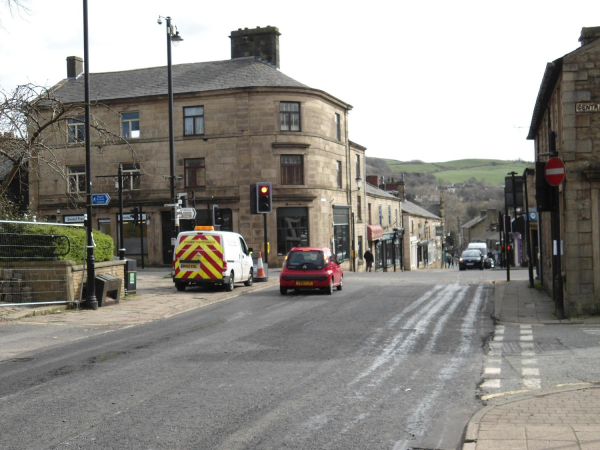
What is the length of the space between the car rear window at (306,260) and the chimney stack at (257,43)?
24665mm

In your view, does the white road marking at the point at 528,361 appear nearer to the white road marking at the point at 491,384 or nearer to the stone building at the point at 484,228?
the white road marking at the point at 491,384

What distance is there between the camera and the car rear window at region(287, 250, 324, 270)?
22.1 meters

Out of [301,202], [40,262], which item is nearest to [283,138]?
[301,202]

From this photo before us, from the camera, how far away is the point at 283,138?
40.2 m

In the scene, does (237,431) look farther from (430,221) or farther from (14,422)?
(430,221)

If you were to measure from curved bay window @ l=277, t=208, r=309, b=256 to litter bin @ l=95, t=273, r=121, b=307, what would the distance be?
21.5 meters

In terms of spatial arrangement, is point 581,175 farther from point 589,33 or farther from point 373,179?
point 373,179

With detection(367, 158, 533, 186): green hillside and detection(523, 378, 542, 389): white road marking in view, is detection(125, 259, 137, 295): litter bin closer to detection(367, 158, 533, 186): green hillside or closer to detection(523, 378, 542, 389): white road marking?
detection(523, 378, 542, 389): white road marking

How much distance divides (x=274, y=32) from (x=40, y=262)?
102ft

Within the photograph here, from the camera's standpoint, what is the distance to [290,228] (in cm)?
4053

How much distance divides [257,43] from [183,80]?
18.3 ft

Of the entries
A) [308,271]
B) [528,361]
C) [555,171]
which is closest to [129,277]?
[308,271]

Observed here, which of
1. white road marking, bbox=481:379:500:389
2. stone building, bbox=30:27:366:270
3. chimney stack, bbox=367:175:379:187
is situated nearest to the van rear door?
white road marking, bbox=481:379:500:389

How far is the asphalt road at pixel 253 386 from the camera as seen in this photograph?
6.27m
